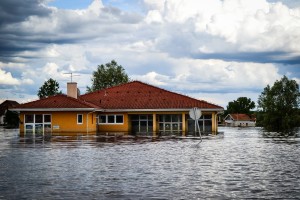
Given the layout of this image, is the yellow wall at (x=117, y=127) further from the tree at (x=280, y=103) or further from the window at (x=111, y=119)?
the tree at (x=280, y=103)

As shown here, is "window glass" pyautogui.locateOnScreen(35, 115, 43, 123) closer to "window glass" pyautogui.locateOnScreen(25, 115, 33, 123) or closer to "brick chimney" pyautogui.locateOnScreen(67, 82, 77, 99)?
"window glass" pyautogui.locateOnScreen(25, 115, 33, 123)

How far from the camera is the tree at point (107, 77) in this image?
99688mm

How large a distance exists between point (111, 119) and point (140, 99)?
4053 mm

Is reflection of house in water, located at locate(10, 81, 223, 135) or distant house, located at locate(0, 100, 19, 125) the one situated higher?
distant house, located at locate(0, 100, 19, 125)

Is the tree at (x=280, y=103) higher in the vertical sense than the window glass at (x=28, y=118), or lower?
higher

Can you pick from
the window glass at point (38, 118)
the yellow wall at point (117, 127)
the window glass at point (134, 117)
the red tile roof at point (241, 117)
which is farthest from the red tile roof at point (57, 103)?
the red tile roof at point (241, 117)

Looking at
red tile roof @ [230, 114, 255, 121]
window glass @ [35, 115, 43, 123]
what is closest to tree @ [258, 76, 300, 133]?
window glass @ [35, 115, 43, 123]

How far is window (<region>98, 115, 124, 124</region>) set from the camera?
5500 centimetres

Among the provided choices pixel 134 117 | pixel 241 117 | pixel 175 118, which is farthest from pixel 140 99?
pixel 241 117

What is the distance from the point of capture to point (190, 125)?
55125 millimetres

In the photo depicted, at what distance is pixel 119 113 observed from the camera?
54656 mm

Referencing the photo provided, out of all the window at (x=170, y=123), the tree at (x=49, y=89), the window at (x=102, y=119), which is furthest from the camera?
the tree at (x=49, y=89)

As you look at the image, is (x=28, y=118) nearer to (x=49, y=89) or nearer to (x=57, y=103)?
(x=57, y=103)

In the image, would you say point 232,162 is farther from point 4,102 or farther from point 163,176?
point 4,102
